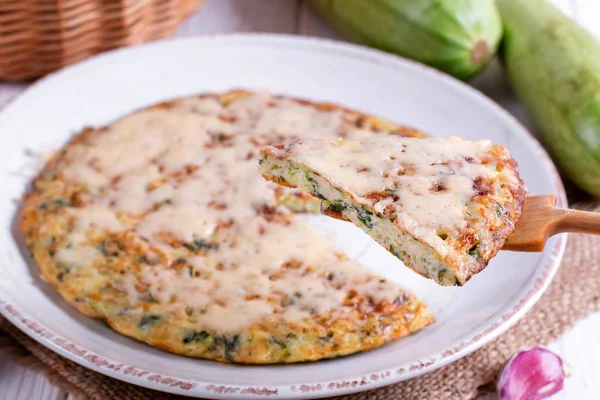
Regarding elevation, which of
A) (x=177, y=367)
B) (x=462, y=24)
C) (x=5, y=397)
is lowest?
(x=5, y=397)

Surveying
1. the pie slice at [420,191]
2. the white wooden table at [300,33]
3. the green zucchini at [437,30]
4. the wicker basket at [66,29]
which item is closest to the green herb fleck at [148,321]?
the white wooden table at [300,33]

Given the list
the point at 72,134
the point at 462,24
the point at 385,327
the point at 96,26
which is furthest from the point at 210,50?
the point at 385,327

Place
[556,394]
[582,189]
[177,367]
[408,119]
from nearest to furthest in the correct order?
[177,367] → [556,394] → [582,189] → [408,119]

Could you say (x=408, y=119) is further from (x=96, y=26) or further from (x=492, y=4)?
(x=96, y=26)

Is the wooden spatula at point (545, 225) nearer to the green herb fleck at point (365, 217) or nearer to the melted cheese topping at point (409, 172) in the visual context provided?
the melted cheese topping at point (409, 172)

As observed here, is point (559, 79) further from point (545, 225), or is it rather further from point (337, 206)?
point (337, 206)

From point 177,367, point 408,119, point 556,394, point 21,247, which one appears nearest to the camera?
point 177,367

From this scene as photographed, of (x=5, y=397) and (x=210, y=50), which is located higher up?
(x=210, y=50)
